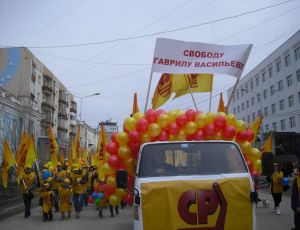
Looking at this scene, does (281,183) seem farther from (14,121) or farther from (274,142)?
(14,121)

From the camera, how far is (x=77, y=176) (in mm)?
13039

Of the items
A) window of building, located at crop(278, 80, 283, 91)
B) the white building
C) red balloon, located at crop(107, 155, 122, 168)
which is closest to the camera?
red balloon, located at crop(107, 155, 122, 168)

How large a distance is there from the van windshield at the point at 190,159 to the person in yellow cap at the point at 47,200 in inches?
281

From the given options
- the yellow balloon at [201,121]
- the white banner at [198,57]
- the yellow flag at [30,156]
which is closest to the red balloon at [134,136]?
the yellow balloon at [201,121]

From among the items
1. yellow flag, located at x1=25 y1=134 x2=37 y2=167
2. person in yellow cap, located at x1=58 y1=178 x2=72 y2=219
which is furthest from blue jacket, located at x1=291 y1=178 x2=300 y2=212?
yellow flag, located at x1=25 y1=134 x2=37 y2=167

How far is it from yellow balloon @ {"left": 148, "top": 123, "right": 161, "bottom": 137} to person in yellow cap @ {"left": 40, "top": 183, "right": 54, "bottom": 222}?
6160 millimetres

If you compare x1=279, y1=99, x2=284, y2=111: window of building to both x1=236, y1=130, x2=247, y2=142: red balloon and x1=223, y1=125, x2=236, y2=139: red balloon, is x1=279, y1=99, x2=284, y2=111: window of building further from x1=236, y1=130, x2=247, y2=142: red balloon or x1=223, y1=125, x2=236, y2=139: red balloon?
x1=223, y1=125, x2=236, y2=139: red balloon

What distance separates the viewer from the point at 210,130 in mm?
7367

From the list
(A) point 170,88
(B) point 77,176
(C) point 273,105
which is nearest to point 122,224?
(B) point 77,176

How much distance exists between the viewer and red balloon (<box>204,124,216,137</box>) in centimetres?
737

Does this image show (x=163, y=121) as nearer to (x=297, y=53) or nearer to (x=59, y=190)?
(x=59, y=190)

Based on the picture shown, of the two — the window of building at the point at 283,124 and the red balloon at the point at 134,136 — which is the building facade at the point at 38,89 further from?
the window of building at the point at 283,124

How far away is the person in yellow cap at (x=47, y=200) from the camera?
11922 mm

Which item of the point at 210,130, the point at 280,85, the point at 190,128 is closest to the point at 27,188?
the point at 190,128
